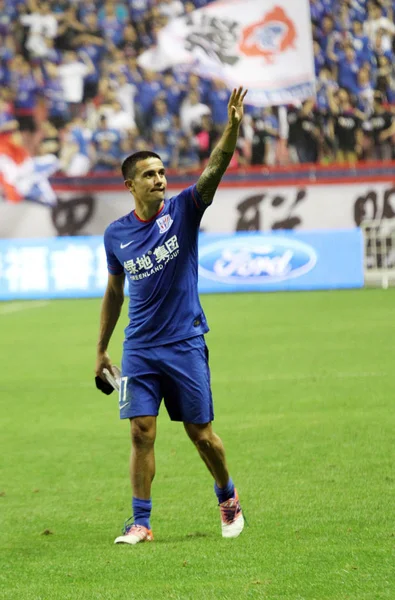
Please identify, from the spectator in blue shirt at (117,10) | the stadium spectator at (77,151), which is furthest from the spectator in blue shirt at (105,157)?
the spectator in blue shirt at (117,10)

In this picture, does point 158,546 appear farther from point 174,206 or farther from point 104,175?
point 104,175

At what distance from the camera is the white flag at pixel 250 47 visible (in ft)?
89.4

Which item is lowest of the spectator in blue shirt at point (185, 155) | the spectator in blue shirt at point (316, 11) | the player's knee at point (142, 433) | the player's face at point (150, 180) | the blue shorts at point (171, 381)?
the spectator in blue shirt at point (185, 155)

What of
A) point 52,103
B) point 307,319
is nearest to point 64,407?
point 307,319

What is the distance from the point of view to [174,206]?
611cm

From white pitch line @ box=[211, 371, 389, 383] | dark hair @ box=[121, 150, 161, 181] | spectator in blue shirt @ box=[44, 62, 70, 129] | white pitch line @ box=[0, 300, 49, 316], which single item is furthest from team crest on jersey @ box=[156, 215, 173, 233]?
spectator in blue shirt @ box=[44, 62, 70, 129]

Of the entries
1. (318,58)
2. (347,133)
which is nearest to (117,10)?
(318,58)

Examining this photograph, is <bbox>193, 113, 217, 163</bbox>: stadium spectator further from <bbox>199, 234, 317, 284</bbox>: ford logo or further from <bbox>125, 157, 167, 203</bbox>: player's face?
<bbox>125, 157, 167, 203</bbox>: player's face

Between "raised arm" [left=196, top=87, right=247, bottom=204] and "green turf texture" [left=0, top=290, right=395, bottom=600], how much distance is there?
5.69ft

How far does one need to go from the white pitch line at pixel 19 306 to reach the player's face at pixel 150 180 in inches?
608

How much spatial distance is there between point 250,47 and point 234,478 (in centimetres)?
2184

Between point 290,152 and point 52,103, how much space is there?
5564 mm

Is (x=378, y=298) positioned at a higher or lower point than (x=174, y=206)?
lower

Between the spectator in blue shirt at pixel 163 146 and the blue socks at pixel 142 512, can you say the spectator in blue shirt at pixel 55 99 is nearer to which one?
the spectator in blue shirt at pixel 163 146
